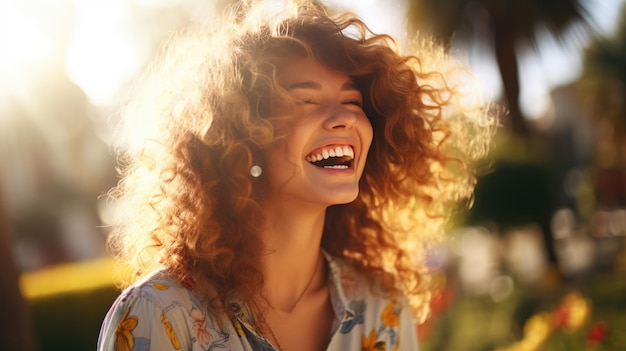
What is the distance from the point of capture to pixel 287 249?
2.43 metres

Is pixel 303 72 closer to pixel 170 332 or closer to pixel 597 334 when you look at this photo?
pixel 170 332

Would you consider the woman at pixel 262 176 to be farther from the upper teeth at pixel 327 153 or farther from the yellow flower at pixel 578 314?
the yellow flower at pixel 578 314

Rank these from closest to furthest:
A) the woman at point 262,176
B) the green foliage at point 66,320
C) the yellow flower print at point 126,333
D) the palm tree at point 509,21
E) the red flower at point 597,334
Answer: the yellow flower print at point 126,333, the woman at point 262,176, the red flower at point 597,334, the green foliage at point 66,320, the palm tree at point 509,21

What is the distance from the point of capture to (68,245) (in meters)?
35.3

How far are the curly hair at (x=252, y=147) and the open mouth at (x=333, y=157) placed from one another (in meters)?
0.14

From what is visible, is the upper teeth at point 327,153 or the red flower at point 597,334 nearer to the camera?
the upper teeth at point 327,153

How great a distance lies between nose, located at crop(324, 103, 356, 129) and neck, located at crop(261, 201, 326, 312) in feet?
0.94

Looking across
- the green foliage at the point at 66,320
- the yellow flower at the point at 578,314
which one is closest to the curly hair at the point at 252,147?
the yellow flower at the point at 578,314

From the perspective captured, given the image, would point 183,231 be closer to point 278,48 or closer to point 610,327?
point 278,48

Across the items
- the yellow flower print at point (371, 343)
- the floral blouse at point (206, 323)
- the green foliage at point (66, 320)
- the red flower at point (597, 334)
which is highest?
the floral blouse at point (206, 323)

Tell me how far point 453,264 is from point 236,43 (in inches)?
350

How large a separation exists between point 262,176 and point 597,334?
8.01 ft

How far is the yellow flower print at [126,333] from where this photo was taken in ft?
6.49

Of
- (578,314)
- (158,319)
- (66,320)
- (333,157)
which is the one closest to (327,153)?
(333,157)
